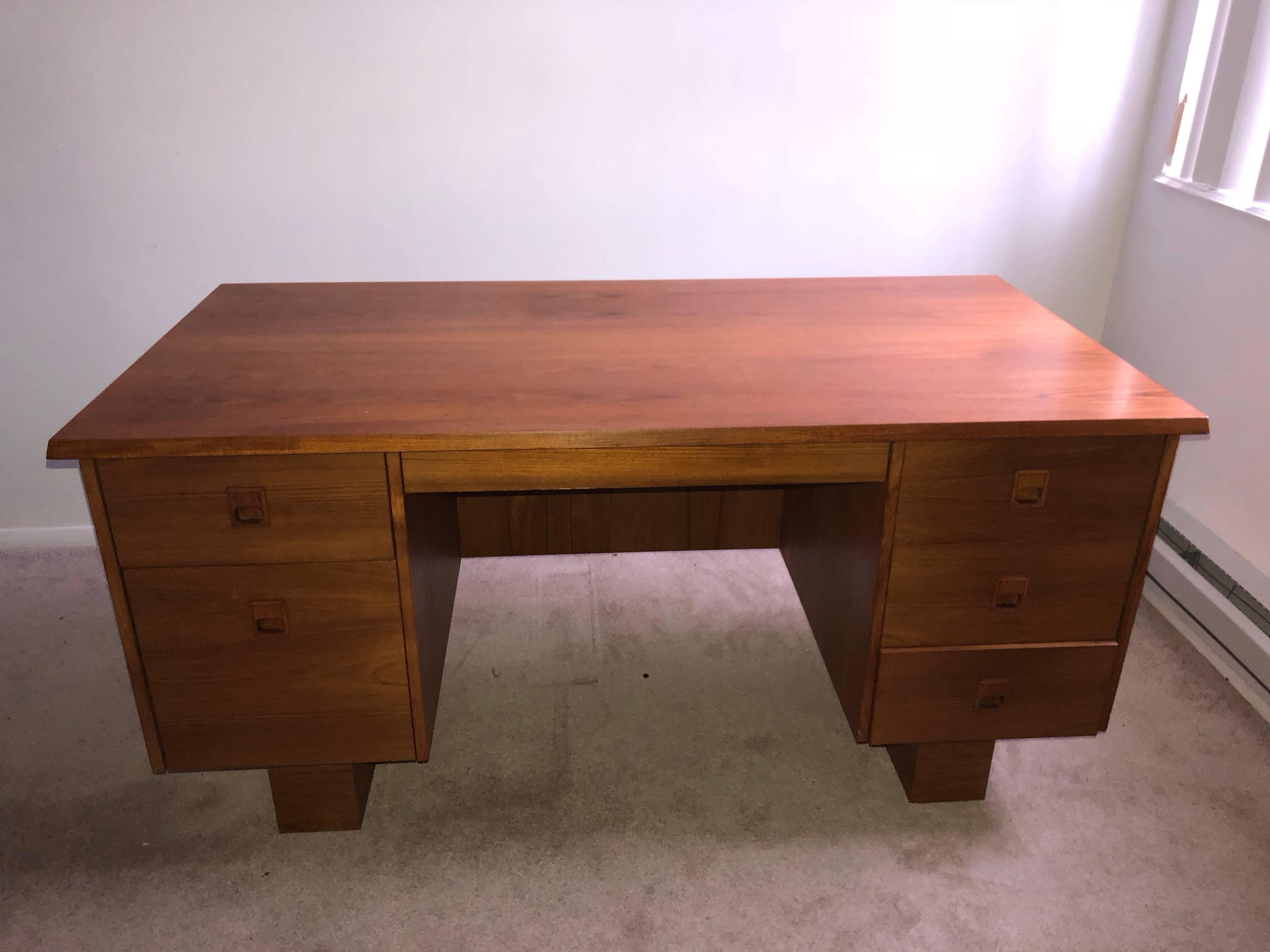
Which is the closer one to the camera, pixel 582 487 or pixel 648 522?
pixel 582 487

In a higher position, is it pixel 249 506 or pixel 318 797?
pixel 249 506

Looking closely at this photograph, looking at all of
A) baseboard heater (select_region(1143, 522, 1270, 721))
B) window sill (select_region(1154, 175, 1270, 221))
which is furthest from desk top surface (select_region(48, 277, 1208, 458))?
baseboard heater (select_region(1143, 522, 1270, 721))

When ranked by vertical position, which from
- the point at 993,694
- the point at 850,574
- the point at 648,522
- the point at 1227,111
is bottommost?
the point at 648,522

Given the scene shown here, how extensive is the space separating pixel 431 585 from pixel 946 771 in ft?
2.79

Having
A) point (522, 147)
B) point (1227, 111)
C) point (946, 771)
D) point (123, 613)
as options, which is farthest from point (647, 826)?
point (1227, 111)

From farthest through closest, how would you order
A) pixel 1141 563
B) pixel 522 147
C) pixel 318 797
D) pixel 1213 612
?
pixel 522 147 < pixel 1213 612 < pixel 318 797 < pixel 1141 563

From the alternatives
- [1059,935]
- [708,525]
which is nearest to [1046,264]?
[708,525]

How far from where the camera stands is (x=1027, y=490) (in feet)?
4.01

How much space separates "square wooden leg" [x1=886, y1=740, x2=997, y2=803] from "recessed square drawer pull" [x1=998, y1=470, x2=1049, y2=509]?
1.37ft

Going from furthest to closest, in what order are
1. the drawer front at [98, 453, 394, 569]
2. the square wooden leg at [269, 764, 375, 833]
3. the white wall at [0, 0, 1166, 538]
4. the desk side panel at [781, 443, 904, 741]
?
the white wall at [0, 0, 1166, 538] → the square wooden leg at [269, 764, 375, 833] → the desk side panel at [781, 443, 904, 741] → the drawer front at [98, 453, 394, 569]

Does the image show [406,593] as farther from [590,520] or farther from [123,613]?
[590,520]

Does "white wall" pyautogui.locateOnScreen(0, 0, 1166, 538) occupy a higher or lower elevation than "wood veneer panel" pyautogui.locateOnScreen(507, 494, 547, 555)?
higher

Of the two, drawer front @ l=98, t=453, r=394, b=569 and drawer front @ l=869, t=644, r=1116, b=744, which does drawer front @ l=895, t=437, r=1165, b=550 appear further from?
drawer front @ l=98, t=453, r=394, b=569

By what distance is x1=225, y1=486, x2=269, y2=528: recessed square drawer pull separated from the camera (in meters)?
1.15
